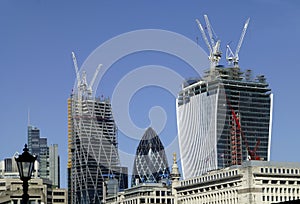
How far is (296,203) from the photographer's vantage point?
140ft

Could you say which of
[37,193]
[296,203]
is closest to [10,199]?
[37,193]

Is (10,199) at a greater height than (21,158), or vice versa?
(10,199)

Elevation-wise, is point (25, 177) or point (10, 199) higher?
point (10, 199)

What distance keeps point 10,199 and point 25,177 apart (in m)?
130

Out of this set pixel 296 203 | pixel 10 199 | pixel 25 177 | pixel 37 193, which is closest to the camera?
pixel 25 177

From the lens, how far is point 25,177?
119ft

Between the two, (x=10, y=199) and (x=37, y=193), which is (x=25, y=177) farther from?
(x=37, y=193)

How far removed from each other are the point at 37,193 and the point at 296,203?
14077 cm

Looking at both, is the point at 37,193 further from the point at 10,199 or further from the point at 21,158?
the point at 21,158

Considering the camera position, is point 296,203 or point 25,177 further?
point 296,203

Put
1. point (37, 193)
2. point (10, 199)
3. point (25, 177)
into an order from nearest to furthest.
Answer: point (25, 177)
point (10, 199)
point (37, 193)

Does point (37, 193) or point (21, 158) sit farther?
point (37, 193)

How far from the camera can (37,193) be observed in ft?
586

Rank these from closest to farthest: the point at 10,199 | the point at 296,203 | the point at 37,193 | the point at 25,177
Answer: the point at 25,177 < the point at 296,203 < the point at 10,199 < the point at 37,193
